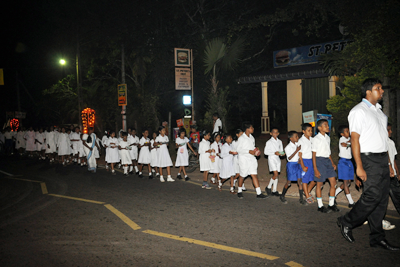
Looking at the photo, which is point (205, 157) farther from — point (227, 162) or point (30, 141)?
point (30, 141)

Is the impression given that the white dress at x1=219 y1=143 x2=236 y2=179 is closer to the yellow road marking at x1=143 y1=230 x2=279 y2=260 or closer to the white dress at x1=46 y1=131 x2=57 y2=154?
the yellow road marking at x1=143 y1=230 x2=279 y2=260

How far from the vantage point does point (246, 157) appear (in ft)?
28.0

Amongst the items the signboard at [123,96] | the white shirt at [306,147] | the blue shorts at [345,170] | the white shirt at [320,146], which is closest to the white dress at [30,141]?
the signboard at [123,96]

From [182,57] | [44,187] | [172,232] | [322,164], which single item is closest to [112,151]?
[44,187]

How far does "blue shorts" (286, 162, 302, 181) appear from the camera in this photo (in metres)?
7.92

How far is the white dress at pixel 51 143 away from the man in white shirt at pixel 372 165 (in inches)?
689

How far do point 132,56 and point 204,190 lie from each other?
19636mm

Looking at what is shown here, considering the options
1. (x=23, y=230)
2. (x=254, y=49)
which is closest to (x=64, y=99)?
(x=254, y=49)

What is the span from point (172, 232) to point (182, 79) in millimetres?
11953

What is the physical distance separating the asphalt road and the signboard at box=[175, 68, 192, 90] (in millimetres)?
8200

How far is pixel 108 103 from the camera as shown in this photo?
1056 inches

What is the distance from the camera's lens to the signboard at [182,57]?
56.4 feet

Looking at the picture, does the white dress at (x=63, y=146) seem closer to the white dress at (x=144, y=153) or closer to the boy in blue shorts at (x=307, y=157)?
the white dress at (x=144, y=153)

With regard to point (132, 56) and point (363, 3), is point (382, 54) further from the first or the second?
point (132, 56)
